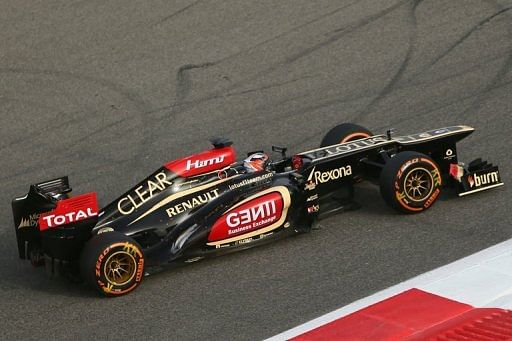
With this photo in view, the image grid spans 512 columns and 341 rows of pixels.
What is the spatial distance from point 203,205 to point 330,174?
1.31 metres

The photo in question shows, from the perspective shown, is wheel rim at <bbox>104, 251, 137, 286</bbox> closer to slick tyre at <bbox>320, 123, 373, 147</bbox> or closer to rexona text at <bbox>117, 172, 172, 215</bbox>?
rexona text at <bbox>117, 172, 172, 215</bbox>

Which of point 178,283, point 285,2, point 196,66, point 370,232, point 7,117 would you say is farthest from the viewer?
point 285,2

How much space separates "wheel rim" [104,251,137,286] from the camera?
317 inches

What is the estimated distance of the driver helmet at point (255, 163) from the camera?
9070 mm

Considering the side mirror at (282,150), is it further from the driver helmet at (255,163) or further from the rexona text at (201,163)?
the rexona text at (201,163)

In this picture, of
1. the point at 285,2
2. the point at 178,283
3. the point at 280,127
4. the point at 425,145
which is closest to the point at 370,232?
the point at 425,145

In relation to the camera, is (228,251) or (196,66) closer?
(228,251)

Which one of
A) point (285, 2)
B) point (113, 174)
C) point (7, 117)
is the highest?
point (285, 2)

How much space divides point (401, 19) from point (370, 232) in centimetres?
600

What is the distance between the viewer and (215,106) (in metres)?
12.5

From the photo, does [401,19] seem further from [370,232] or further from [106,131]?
[370,232]

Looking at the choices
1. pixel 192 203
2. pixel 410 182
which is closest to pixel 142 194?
pixel 192 203

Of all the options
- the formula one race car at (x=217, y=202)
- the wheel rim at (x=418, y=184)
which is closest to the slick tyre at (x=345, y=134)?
the formula one race car at (x=217, y=202)

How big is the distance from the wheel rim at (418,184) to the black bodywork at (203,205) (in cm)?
37
